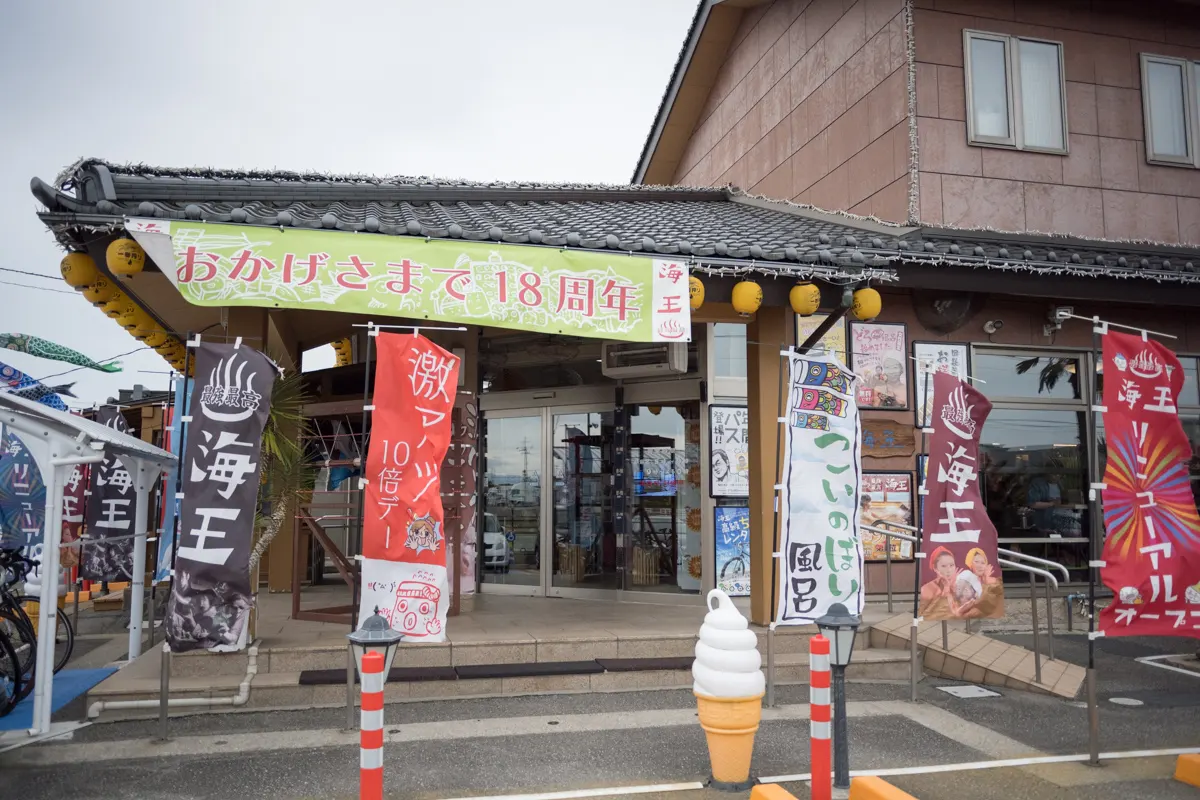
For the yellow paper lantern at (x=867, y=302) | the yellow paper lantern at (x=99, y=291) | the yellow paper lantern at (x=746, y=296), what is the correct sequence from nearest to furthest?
1. the yellow paper lantern at (x=99, y=291)
2. the yellow paper lantern at (x=746, y=296)
3. the yellow paper lantern at (x=867, y=302)

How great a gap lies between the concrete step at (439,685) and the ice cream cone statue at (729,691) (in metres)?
2.29

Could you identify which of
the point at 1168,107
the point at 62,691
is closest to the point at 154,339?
the point at 62,691

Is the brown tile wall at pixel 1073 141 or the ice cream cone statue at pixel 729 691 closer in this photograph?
the ice cream cone statue at pixel 729 691

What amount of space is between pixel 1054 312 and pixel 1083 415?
56.6 inches

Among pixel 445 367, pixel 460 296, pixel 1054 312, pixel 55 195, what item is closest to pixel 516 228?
pixel 460 296

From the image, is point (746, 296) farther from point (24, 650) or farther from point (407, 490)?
point (24, 650)

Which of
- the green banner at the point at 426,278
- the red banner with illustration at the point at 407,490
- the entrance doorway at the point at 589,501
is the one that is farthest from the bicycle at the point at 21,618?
the entrance doorway at the point at 589,501

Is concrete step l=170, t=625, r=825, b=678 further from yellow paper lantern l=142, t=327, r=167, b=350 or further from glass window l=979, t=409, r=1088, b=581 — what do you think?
yellow paper lantern l=142, t=327, r=167, b=350

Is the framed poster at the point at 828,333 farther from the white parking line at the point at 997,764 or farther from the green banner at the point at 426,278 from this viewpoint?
the white parking line at the point at 997,764

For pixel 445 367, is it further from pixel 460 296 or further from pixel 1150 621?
pixel 1150 621

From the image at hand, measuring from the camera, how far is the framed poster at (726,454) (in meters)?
10.5

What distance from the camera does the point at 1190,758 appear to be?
→ 5316mm

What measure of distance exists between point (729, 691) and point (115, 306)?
22.3ft

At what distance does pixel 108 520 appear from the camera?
9875 mm
